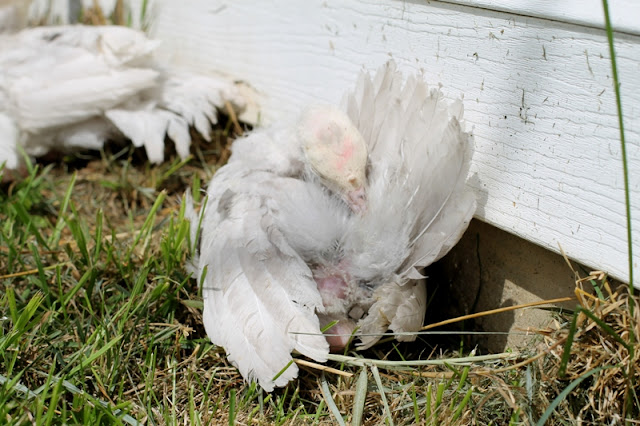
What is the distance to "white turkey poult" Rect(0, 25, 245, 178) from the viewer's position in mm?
2574

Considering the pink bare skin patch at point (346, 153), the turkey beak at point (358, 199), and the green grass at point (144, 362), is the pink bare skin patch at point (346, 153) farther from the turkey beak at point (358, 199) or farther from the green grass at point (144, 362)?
the green grass at point (144, 362)

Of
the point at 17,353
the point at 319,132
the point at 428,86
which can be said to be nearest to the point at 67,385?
the point at 17,353

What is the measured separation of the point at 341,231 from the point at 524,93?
22.7 inches

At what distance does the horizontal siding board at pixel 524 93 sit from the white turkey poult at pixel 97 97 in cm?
65

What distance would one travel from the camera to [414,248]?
1.64 metres

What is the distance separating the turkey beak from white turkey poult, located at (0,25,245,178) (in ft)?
3.54

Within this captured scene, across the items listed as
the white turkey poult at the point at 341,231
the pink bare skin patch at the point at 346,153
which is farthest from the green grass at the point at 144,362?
the pink bare skin patch at the point at 346,153

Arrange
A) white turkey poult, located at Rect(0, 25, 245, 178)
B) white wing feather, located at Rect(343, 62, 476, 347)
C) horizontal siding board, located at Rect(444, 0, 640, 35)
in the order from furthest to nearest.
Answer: white turkey poult, located at Rect(0, 25, 245, 178) < white wing feather, located at Rect(343, 62, 476, 347) < horizontal siding board, located at Rect(444, 0, 640, 35)

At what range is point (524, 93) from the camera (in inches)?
62.9

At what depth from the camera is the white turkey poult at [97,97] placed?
257cm

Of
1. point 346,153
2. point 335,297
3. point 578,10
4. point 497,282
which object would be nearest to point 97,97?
point 346,153

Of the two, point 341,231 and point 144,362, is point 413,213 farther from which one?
point 144,362

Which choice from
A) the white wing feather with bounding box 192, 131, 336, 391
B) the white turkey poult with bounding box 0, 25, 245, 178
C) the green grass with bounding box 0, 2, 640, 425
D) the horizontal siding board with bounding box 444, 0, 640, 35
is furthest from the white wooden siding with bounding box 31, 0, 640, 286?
the white turkey poult with bounding box 0, 25, 245, 178

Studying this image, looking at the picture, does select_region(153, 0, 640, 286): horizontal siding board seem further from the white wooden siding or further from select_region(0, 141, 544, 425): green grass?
select_region(0, 141, 544, 425): green grass
